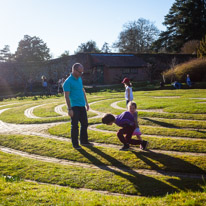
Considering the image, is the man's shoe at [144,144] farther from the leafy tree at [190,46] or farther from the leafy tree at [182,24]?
the leafy tree at [182,24]

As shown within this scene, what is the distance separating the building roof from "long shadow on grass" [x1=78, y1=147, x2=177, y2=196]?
116 feet

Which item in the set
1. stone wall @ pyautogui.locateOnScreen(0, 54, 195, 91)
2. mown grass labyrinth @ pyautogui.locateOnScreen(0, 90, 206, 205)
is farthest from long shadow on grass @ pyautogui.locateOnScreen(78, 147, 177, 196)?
stone wall @ pyautogui.locateOnScreen(0, 54, 195, 91)

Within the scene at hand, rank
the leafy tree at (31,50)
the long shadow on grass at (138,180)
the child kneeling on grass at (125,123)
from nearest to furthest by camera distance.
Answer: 1. the long shadow on grass at (138,180)
2. the child kneeling on grass at (125,123)
3. the leafy tree at (31,50)

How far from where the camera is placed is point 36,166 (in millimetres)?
5234

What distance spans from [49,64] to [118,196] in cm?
3741

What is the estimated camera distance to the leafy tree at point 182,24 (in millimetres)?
51750

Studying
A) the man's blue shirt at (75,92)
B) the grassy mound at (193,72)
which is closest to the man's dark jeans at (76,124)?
the man's blue shirt at (75,92)

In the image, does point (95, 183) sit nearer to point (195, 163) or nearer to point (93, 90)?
point (195, 163)

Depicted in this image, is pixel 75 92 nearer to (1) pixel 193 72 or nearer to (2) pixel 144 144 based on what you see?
(2) pixel 144 144

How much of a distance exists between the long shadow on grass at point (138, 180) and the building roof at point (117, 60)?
116 feet

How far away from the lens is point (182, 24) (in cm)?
5278

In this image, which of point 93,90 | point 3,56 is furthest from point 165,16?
point 3,56

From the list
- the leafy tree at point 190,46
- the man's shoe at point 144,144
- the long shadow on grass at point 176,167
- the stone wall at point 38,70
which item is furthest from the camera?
the leafy tree at point 190,46

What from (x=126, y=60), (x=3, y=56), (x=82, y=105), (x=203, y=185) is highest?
(x=3, y=56)
